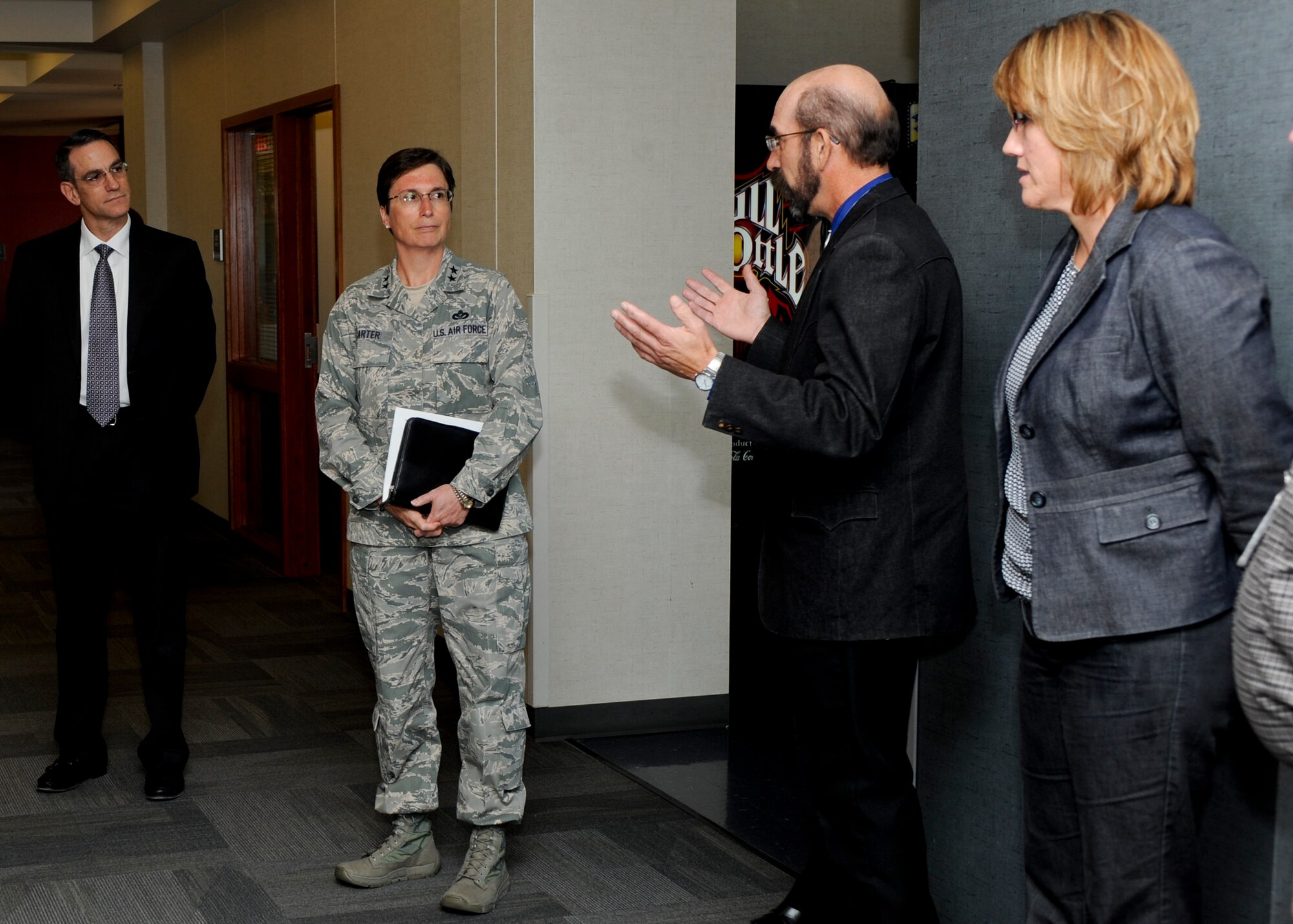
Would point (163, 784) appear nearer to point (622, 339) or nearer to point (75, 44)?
point (622, 339)

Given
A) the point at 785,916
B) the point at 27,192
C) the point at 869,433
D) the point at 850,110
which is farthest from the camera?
the point at 27,192

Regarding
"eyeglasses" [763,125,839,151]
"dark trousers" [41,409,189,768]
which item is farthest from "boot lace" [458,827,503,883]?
"eyeglasses" [763,125,839,151]

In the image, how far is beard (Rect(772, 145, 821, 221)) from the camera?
2.30 metres

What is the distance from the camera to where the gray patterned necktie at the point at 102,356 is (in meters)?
3.63

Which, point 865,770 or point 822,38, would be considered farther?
point 822,38

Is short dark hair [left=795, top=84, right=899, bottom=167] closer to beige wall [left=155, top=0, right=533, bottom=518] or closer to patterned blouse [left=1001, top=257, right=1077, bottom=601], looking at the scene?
patterned blouse [left=1001, top=257, right=1077, bottom=601]

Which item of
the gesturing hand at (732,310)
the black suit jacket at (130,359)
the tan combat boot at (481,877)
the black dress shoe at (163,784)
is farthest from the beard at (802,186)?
the black dress shoe at (163,784)

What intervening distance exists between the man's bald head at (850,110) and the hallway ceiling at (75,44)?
228 inches

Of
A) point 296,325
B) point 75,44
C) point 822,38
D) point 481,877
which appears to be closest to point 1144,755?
point 481,877

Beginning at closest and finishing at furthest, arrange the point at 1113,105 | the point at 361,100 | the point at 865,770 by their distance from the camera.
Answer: the point at 1113,105
the point at 865,770
the point at 361,100

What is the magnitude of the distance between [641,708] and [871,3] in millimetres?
3239

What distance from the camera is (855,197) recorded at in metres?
2.30

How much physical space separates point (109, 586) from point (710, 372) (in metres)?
2.34

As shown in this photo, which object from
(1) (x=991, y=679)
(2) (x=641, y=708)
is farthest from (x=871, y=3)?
(1) (x=991, y=679)
